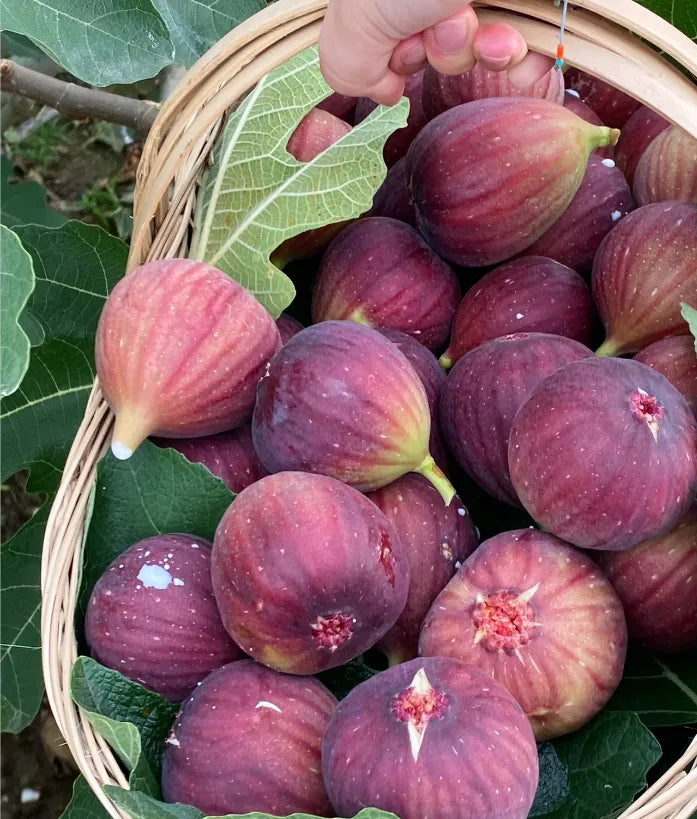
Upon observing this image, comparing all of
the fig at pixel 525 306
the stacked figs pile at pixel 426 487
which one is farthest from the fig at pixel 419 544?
the fig at pixel 525 306

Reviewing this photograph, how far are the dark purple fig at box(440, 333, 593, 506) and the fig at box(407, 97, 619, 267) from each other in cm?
16

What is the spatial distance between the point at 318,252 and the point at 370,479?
455mm

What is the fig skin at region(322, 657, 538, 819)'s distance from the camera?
2.31 feet

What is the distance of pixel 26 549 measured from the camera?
1360 mm

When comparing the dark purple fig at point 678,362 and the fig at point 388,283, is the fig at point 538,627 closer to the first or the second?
the dark purple fig at point 678,362

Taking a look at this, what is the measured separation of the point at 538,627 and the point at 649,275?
0.45 meters

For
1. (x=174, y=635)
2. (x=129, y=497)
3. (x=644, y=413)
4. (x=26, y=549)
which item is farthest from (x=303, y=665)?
(x=26, y=549)

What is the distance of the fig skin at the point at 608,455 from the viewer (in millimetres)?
833

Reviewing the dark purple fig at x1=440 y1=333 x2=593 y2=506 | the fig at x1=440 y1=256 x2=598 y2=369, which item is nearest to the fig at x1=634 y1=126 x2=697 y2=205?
the fig at x1=440 y1=256 x2=598 y2=369

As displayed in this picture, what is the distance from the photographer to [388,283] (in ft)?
3.67

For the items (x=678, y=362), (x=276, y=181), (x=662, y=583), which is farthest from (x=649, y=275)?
(x=276, y=181)

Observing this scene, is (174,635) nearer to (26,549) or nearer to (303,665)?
(303,665)

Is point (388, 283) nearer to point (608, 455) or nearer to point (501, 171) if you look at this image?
point (501, 171)

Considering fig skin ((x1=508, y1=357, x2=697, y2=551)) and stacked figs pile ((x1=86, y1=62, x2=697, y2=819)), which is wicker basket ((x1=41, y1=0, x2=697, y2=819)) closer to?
stacked figs pile ((x1=86, y1=62, x2=697, y2=819))
